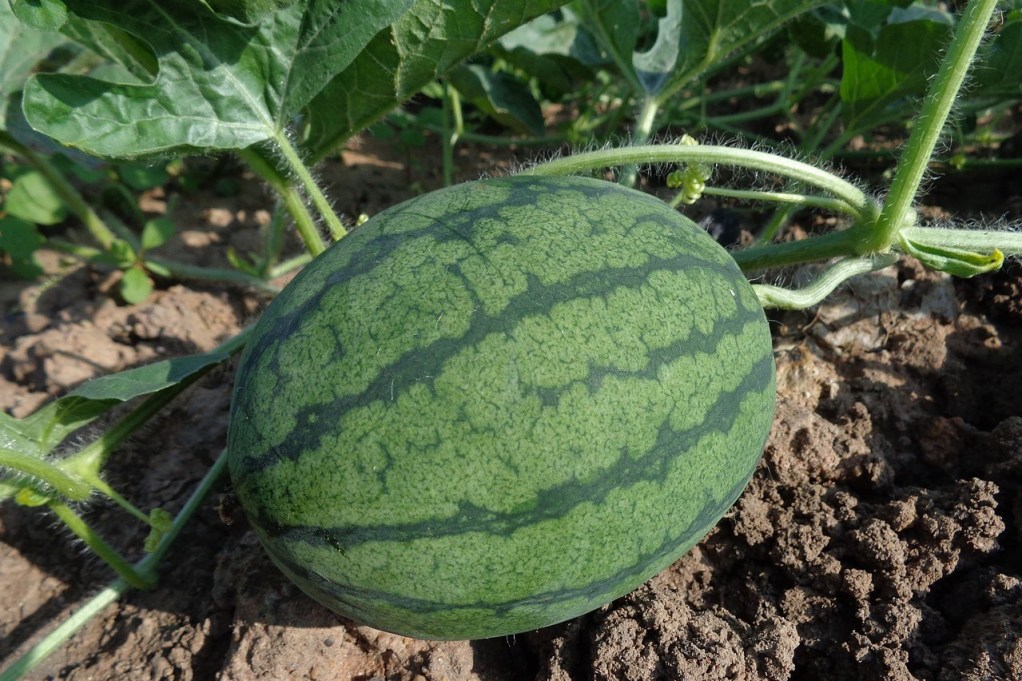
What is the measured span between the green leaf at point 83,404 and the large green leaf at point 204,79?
0.51 metres

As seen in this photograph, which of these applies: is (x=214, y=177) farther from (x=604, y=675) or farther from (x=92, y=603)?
(x=604, y=675)

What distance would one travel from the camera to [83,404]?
178 cm

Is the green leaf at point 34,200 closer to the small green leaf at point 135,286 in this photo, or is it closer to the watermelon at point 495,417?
the small green leaf at point 135,286

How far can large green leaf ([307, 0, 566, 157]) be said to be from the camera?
6.11 ft

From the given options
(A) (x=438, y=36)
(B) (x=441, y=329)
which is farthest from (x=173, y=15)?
(B) (x=441, y=329)

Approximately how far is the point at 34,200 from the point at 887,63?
2.95 meters

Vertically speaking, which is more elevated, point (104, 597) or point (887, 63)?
point (104, 597)

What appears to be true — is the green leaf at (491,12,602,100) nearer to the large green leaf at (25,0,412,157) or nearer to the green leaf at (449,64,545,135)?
the green leaf at (449,64,545,135)

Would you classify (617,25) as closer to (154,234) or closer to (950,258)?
(950,258)

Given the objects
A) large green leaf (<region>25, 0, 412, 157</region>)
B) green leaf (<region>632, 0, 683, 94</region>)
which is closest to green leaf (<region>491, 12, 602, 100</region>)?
green leaf (<region>632, 0, 683, 94</region>)

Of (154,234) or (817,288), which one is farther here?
(154,234)

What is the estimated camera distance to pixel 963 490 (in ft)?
5.93

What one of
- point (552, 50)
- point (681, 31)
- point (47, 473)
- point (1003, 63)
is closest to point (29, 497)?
point (47, 473)

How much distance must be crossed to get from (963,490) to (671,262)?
952 millimetres
